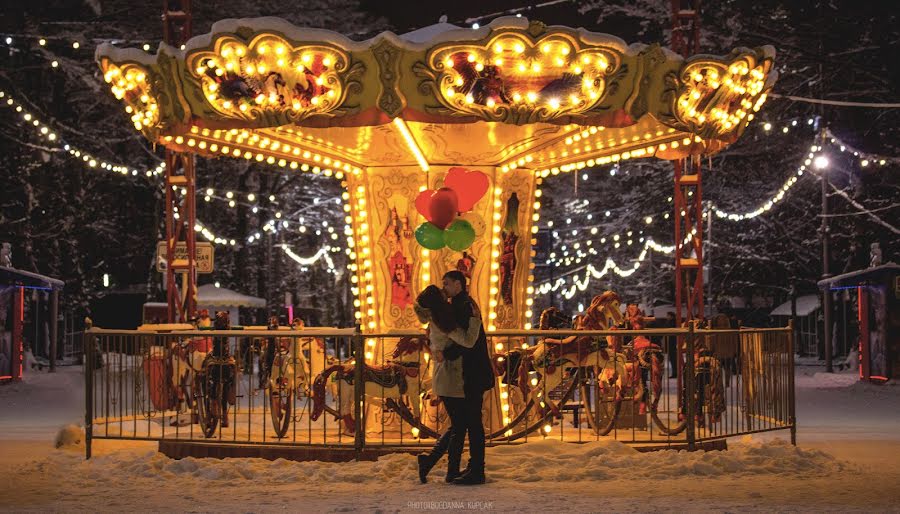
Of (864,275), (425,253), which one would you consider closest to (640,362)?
(425,253)

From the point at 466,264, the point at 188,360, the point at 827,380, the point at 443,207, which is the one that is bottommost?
the point at 827,380

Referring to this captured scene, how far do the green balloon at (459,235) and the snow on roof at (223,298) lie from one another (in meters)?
22.4

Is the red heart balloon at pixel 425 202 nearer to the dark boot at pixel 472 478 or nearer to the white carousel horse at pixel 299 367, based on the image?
the white carousel horse at pixel 299 367

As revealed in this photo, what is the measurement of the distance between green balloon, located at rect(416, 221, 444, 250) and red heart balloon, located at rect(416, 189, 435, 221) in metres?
A: 0.17

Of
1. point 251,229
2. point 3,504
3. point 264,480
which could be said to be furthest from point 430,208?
point 251,229

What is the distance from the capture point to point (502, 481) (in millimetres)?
10148

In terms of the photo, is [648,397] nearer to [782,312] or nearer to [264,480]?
[264,480]

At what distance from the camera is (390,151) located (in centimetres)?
1355

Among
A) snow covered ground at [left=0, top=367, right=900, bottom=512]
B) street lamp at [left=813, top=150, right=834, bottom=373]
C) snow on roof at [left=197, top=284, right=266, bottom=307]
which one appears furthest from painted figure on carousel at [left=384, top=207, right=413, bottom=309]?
snow on roof at [left=197, top=284, right=266, bottom=307]

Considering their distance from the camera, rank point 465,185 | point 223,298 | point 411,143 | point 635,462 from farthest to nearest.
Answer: point 223,298
point 465,185
point 411,143
point 635,462

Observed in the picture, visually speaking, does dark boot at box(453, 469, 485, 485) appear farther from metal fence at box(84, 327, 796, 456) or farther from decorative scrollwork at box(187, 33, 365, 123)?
decorative scrollwork at box(187, 33, 365, 123)

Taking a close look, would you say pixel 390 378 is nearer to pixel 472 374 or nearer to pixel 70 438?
pixel 472 374

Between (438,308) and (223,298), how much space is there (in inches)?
1016

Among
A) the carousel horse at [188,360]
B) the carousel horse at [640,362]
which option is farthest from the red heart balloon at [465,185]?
the carousel horse at [188,360]
